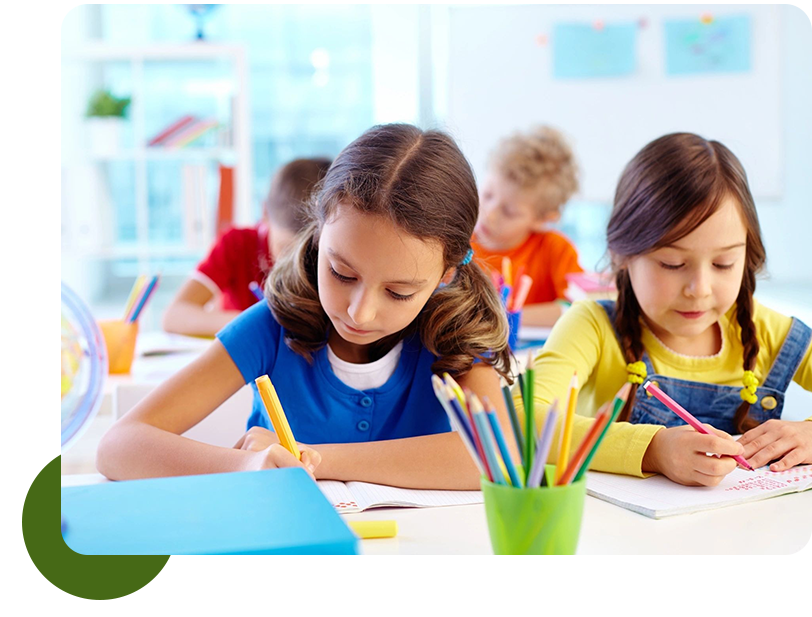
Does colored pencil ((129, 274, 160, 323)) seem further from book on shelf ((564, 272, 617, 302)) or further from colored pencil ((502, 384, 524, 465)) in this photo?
colored pencil ((502, 384, 524, 465))

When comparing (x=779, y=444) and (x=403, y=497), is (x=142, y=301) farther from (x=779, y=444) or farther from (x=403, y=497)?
(x=779, y=444)

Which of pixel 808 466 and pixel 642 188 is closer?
pixel 808 466

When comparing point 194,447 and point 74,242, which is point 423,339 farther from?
point 74,242

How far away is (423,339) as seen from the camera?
3.56ft

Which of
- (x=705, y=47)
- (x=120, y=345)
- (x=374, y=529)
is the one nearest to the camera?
(x=374, y=529)

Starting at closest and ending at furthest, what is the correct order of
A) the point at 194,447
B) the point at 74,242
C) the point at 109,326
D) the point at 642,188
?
the point at 194,447, the point at 642,188, the point at 109,326, the point at 74,242

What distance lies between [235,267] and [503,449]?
5.96 feet

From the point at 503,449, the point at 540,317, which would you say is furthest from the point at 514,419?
the point at 540,317

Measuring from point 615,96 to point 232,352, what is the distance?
306 cm

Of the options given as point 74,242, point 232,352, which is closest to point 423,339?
point 232,352

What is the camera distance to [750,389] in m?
1.17

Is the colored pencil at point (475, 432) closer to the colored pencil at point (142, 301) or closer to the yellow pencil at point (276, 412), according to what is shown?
the yellow pencil at point (276, 412)

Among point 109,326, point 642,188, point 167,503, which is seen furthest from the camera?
point 109,326

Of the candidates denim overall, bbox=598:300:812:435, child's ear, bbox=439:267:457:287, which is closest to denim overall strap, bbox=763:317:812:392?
denim overall, bbox=598:300:812:435
